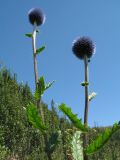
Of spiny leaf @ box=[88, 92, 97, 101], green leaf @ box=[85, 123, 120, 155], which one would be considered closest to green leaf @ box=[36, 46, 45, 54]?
spiny leaf @ box=[88, 92, 97, 101]

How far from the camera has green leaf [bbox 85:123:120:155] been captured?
256 centimetres

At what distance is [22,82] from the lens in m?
33.9

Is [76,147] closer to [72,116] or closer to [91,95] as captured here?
[72,116]

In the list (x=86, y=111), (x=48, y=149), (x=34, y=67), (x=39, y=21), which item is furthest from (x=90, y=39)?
(x=39, y=21)

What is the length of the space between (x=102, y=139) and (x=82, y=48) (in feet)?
6.21

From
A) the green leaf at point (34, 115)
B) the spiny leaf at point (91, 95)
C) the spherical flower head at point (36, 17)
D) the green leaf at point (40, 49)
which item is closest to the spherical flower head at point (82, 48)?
the spiny leaf at point (91, 95)

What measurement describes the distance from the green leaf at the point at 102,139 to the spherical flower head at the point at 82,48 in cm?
151

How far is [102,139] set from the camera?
8.71 ft

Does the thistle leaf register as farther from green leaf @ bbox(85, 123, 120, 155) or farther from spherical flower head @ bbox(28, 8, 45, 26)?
spherical flower head @ bbox(28, 8, 45, 26)

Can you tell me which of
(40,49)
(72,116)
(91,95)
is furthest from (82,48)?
(72,116)

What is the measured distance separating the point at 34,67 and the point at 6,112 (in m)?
21.6

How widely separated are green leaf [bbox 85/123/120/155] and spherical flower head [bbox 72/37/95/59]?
151cm

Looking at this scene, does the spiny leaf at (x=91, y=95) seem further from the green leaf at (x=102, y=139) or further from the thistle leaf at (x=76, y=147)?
the green leaf at (x=102, y=139)

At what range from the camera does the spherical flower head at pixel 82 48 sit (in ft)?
13.9
